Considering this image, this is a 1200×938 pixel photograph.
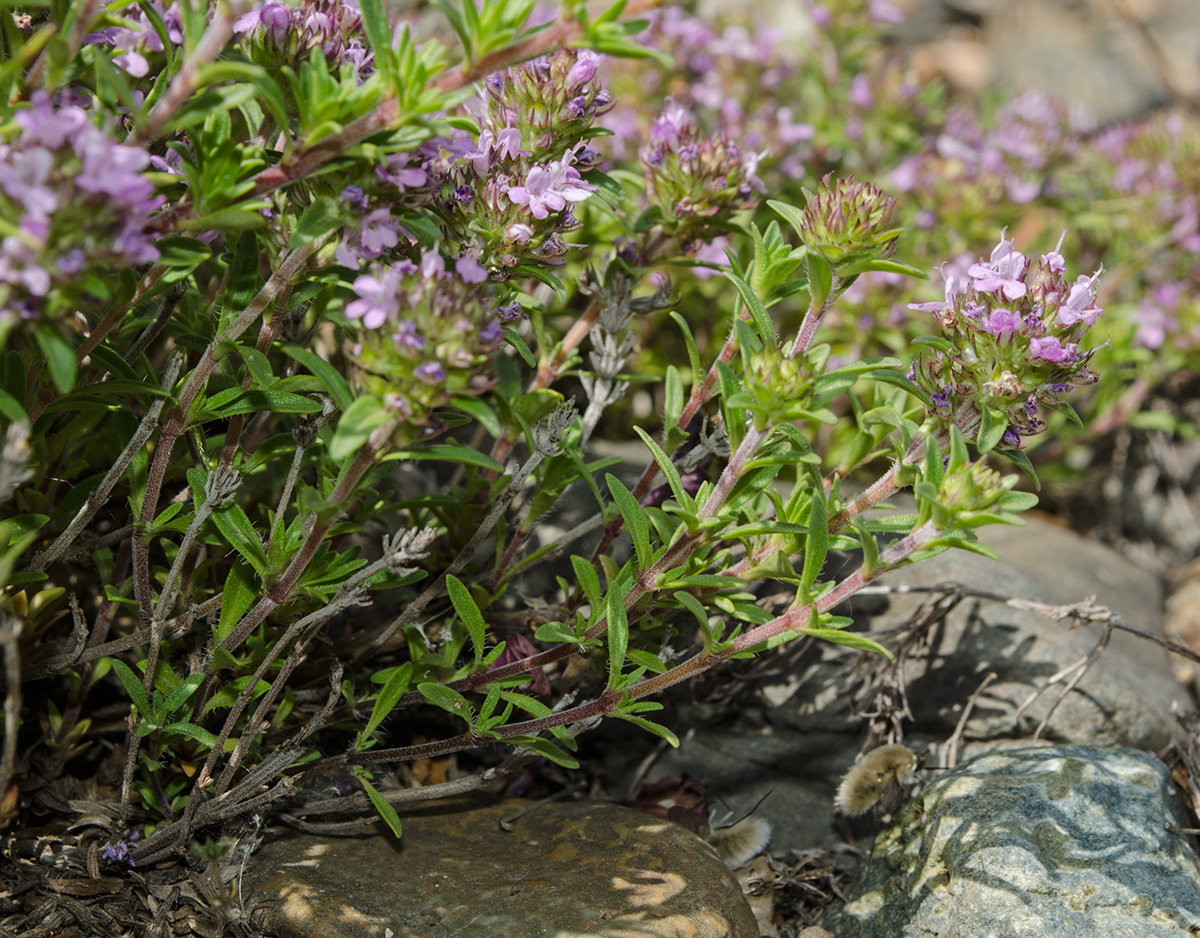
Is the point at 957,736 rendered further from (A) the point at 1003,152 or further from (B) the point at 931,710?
(A) the point at 1003,152

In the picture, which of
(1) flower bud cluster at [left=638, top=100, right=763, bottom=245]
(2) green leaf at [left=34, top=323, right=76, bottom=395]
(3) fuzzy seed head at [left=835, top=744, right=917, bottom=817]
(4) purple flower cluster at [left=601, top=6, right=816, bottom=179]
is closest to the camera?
(2) green leaf at [left=34, top=323, right=76, bottom=395]

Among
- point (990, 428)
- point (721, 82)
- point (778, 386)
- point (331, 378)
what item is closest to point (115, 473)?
point (331, 378)

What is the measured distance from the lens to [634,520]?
2.72 m

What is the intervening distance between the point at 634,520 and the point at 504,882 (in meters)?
1.16

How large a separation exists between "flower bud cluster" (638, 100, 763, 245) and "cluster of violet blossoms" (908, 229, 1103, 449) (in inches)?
33.3

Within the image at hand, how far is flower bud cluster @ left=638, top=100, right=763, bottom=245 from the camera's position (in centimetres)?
312

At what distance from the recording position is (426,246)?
2.53 m

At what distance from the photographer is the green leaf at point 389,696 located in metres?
2.75

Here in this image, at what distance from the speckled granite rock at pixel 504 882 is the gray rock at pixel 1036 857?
0.58 meters

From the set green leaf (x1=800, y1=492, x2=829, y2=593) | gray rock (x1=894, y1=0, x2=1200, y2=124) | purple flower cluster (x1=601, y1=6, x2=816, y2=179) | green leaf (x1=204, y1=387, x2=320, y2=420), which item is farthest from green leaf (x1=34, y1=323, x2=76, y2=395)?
gray rock (x1=894, y1=0, x2=1200, y2=124)

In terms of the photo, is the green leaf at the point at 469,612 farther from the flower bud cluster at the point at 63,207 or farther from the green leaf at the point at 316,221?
the flower bud cluster at the point at 63,207

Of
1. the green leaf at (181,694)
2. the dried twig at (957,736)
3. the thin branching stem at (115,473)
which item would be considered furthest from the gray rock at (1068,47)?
the green leaf at (181,694)

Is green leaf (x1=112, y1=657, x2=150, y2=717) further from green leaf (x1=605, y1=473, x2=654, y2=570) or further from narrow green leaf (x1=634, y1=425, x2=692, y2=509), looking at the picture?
narrow green leaf (x1=634, y1=425, x2=692, y2=509)

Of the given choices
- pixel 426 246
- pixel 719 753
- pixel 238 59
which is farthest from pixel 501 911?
pixel 238 59
